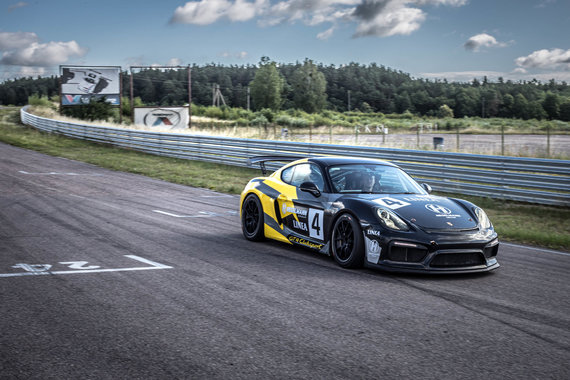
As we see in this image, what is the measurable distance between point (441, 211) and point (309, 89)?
5475 inches

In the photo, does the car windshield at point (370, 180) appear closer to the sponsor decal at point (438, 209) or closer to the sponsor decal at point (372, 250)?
the sponsor decal at point (438, 209)

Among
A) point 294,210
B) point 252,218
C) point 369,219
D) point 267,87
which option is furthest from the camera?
point 267,87

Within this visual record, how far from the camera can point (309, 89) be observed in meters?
144

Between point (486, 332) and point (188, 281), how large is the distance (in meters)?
2.97

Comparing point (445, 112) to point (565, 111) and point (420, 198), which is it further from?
point (420, 198)

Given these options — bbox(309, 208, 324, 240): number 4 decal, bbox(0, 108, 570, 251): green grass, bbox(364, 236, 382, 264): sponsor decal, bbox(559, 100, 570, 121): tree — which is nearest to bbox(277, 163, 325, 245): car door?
bbox(309, 208, 324, 240): number 4 decal

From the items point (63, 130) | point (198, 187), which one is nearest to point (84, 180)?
point (198, 187)

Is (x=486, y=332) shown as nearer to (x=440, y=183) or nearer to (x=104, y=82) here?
(x=440, y=183)

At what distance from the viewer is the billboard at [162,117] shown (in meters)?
51.2

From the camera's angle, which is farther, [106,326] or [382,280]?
[382,280]

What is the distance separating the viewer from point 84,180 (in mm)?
17578

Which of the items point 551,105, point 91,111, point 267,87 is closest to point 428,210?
point 91,111

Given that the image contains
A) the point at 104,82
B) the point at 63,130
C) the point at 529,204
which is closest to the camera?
the point at 529,204

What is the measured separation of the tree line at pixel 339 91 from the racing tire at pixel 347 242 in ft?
243
